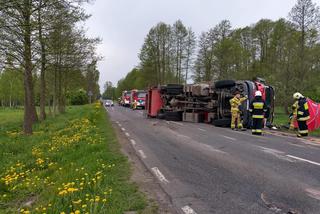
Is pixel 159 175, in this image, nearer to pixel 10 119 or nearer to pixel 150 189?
pixel 150 189

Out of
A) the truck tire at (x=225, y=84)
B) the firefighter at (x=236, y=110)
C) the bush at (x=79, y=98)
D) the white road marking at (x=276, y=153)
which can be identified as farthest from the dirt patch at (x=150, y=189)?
the bush at (x=79, y=98)

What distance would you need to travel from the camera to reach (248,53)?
43.0 meters

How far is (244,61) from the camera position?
42.1 m

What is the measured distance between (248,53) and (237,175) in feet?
130

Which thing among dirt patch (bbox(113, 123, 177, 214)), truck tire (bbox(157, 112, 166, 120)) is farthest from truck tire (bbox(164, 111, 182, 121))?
dirt patch (bbox(113, 123, 177, 214))

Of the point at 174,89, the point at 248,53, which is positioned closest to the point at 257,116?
the point at 174,89

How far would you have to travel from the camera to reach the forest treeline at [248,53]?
2759 centimetres

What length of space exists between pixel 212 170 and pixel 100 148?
3652 millimetres

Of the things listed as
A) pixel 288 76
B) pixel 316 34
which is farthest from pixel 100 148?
pixel 316 34

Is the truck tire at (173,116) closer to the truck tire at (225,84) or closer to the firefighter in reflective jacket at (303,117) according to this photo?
the truck tire at (225,84)

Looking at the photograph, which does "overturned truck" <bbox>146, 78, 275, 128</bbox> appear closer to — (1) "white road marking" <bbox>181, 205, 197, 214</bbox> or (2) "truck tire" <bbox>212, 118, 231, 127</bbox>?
(2) "truck tire" <bbox>212, 118, 231, 127</bbox>

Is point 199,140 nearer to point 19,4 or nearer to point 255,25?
point 19,4

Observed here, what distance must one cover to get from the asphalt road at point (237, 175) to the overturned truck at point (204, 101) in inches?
236

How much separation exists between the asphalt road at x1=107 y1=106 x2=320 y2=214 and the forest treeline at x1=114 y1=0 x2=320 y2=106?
65.1 feet
